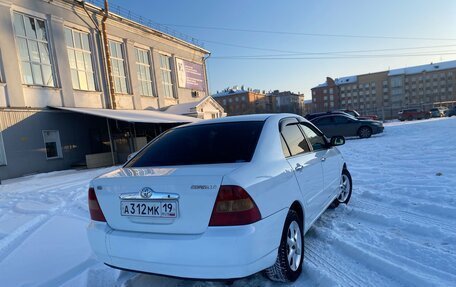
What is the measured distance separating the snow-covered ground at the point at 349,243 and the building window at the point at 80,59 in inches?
440

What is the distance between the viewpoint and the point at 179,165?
2.69 m

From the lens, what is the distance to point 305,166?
326 centimetres

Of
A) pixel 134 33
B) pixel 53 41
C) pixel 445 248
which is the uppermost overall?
pixel 134 33

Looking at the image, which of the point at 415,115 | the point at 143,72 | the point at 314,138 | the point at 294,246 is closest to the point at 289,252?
the point at 294,246

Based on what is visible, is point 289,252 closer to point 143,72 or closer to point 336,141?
point 336,141

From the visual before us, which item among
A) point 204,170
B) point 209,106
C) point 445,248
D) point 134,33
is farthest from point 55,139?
point 445,248

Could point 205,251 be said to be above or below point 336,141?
below

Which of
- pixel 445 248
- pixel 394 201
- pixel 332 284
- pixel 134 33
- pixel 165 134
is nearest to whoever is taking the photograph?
pixel 332 284

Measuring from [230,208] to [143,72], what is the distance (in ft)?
67.3

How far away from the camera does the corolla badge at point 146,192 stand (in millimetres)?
2346

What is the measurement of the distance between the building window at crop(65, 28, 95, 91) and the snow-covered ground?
36.7ft

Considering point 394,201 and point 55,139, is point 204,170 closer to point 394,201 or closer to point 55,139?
point 394,201

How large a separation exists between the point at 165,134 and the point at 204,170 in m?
1.39

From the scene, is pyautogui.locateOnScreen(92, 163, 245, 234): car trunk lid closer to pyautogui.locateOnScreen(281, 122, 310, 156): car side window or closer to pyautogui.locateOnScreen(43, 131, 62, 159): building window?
pyautogui.locateOnScreen(281, 122, 310, 156): car side window
